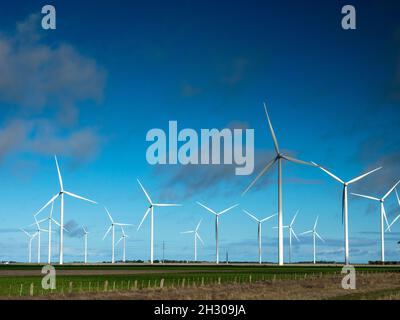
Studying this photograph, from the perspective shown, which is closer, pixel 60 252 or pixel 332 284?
pixel 332 284

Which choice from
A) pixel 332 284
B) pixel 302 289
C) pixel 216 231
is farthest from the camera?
pixel 216 231
